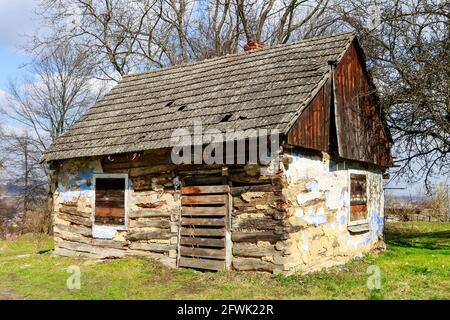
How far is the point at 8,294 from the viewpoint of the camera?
24.8 feet

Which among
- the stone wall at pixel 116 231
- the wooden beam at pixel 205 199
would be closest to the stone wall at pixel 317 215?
the wooden beam at pixel 205 199

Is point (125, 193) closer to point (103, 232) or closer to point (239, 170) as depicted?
point (103, 232)

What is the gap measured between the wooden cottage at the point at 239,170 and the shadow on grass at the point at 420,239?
184cm

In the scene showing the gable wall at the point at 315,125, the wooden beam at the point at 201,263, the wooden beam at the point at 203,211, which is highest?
the gable wall at the point at 315,125

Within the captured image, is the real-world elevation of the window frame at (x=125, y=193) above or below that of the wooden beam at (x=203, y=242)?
above

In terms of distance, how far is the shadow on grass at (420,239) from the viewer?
1300cm

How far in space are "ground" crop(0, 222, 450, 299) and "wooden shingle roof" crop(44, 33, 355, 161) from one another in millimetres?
2548

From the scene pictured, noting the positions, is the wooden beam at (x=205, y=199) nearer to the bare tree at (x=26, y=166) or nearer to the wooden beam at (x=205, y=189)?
the wooden beam at (x=205, y=189)

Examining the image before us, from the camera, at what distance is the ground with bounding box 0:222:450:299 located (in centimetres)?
698

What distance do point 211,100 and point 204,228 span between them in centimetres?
308

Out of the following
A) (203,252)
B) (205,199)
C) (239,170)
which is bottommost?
(203,252)

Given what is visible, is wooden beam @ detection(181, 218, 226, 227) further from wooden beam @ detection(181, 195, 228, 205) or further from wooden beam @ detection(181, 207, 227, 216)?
wooden beam @ detection(181, 195, 228, 205)

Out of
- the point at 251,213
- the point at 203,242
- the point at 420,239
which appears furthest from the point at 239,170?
the point at 420,239

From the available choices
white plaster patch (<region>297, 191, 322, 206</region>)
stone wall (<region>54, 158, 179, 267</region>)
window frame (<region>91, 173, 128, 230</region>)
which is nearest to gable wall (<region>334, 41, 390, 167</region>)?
white plaster patch (<region>297, 191, 322, 206</region>)
